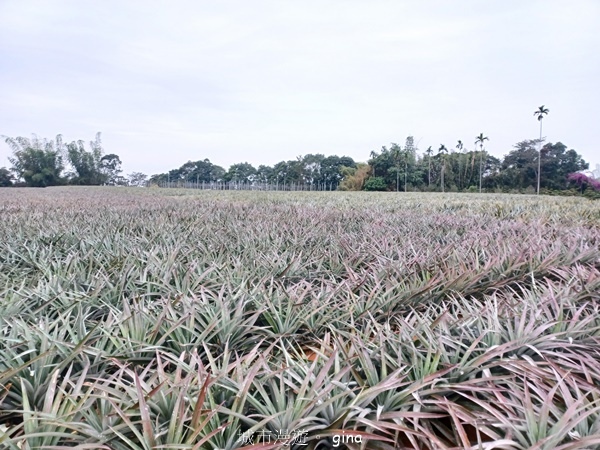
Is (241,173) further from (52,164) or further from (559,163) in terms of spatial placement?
(559,163)

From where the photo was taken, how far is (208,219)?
174 inches

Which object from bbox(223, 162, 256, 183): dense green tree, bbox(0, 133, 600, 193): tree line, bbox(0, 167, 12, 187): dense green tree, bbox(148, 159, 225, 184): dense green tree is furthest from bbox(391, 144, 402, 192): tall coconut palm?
bbox(0, 167, 12, 187): dense green tree

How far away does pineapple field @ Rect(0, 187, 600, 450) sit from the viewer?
2.92 feet

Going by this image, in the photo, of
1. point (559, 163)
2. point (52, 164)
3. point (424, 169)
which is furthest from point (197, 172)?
point (559, 163)

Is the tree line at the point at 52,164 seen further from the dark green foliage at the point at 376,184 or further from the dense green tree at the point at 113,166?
the dark green foliage at the point at 376,184

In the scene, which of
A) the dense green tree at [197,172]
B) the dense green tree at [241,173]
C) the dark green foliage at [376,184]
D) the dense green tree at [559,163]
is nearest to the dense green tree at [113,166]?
the dense green tree at [197,172]

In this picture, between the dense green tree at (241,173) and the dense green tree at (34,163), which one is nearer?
the dense green tree at (34,163)

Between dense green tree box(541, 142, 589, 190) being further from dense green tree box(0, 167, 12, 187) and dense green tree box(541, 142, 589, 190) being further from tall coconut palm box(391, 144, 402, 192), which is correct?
dense green tree box(0, 167, 12, 187)

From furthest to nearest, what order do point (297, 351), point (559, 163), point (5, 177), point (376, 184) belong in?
1. point (376, 184)
2. point (559, 163)
3. point (5, 177)
4. point (297, 351)

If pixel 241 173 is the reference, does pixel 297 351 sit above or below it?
below

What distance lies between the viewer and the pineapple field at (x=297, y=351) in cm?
89

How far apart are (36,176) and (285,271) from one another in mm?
45281

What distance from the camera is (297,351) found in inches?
59.4

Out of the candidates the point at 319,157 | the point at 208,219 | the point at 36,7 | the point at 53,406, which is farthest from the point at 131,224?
the point at 319,157
